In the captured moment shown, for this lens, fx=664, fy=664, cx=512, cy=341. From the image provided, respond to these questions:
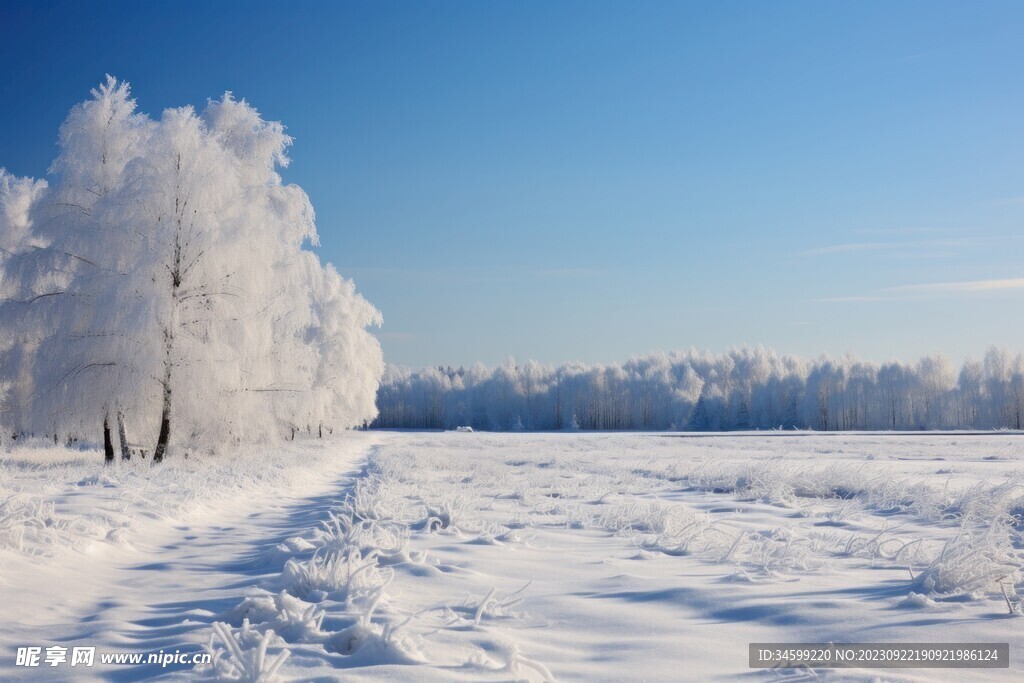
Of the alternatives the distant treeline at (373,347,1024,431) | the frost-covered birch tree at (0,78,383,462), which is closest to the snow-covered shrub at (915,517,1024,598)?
the frost-covered birch tree at (0,78,383,462)

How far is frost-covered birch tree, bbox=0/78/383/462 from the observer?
17.9 m

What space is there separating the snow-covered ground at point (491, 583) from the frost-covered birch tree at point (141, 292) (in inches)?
292

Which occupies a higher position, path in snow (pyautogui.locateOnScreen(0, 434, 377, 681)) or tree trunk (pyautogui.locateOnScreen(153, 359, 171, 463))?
tree trunk (pyautogui.locateOnScreen(153, 359, 171, 463))

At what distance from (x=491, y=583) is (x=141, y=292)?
620 inches

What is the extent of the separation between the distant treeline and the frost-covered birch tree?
99454mm

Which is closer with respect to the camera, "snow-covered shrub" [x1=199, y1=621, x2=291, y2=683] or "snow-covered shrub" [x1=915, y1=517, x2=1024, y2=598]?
"snow-covered shrub" [x1=199, y1=621, x2=291, y2=683]

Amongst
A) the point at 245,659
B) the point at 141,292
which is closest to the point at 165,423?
the point at 141,292

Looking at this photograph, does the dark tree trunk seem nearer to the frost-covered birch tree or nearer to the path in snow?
the frost-covered birch tree

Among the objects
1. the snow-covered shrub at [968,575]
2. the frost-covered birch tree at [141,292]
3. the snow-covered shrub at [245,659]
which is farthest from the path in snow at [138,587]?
the frost-covered birch tree at [141,292]

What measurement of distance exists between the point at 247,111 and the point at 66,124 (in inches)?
266

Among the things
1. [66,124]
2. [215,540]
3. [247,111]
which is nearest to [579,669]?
[215,540]

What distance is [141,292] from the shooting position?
17.7m

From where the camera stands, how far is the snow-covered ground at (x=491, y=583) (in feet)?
12.7

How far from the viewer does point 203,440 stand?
65.5 ft
